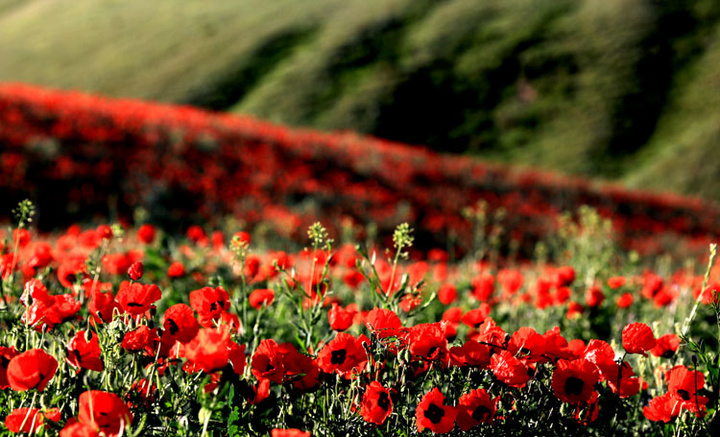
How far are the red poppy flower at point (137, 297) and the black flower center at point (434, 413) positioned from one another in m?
0.68

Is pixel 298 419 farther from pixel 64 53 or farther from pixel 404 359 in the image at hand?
pixel 64 53

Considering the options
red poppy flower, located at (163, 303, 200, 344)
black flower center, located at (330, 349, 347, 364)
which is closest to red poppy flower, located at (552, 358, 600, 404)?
black flower center, located at (330, 349, 347, 364)

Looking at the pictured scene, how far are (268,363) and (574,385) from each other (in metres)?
0.70

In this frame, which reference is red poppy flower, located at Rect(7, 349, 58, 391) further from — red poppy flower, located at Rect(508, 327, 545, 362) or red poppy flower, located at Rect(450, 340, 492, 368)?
red poppy flower, located at Rect(508, 327, 545, 362)

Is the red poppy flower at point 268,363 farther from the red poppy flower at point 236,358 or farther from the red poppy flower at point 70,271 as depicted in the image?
the red poppy flower at point 70,271

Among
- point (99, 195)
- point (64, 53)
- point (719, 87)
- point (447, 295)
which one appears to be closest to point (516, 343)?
point (447, 295)

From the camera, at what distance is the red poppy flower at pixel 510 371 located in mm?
1285

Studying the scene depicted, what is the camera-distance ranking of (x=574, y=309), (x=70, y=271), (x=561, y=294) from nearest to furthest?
(x=70, y=271) → (x=561, y=294) → (x=574, y=309)

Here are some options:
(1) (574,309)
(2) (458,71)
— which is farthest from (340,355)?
(2) (458,71)

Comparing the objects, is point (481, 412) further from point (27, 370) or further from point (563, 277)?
point (563, 277)

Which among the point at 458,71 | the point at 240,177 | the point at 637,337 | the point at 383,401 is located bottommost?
the point at 383,401

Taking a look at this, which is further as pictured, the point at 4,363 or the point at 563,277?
the point at 563,277

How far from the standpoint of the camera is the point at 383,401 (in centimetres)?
132

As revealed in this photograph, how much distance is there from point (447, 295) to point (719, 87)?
31345mm
